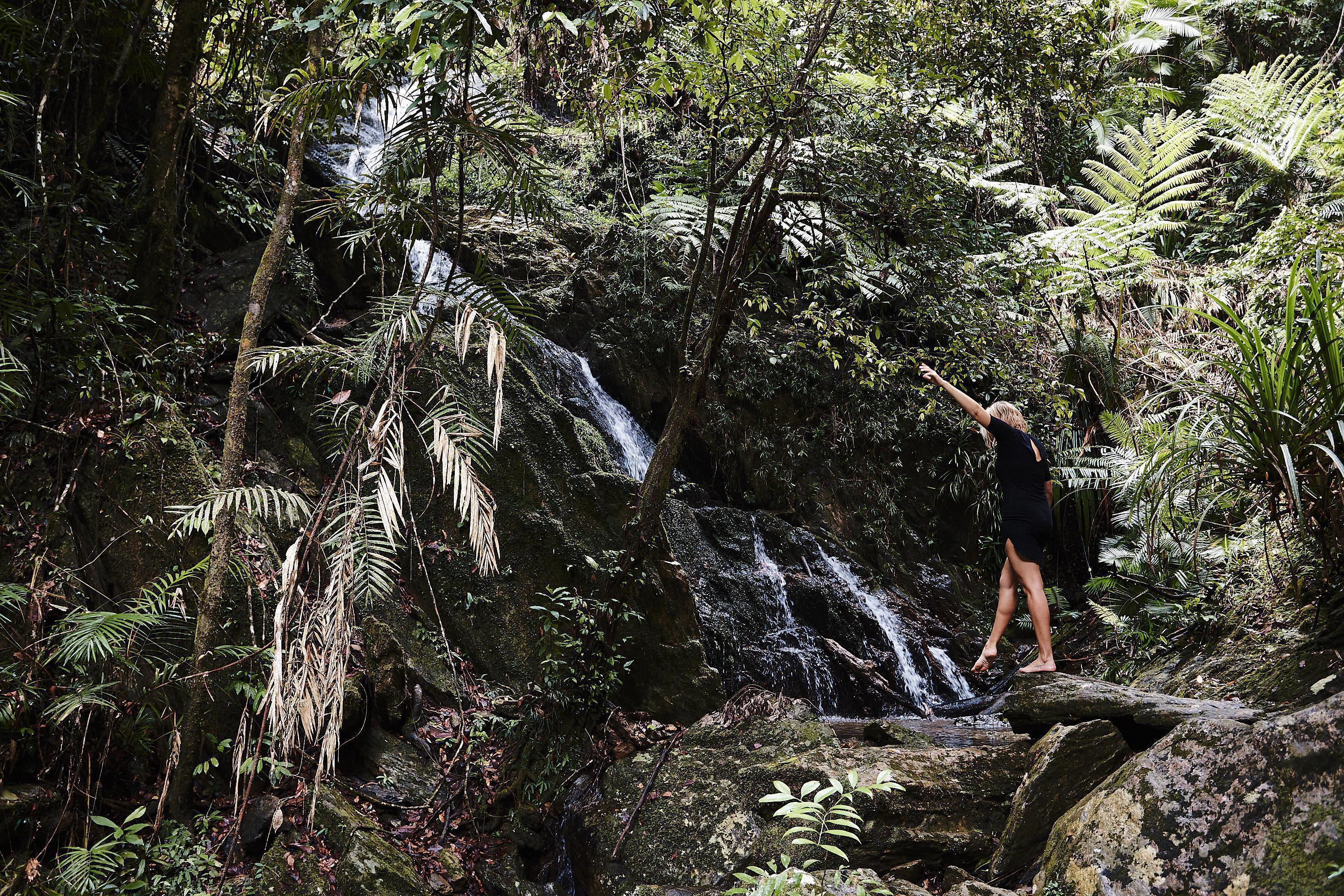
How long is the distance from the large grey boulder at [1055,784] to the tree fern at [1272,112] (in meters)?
8.45

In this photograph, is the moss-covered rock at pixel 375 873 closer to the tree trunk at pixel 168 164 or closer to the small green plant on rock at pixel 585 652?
the small green plant on rock at pixel 585 652

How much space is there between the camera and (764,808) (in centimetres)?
387

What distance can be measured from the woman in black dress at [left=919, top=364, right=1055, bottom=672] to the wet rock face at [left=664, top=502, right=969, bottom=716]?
2109 millimetres

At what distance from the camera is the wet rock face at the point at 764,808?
362 cm

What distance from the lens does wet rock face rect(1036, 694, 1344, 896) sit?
223 centimetres

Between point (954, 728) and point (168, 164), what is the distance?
22.6ft

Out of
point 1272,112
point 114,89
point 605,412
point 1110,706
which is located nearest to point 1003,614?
point 1110,706

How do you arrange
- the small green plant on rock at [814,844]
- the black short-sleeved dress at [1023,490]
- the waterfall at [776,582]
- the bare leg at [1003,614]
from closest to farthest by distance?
the small green plant on rock at [814,844] → the bare leg at [1003,614] → the black short-sleeved dress at [1023,490] → the waterfall at [776,582]

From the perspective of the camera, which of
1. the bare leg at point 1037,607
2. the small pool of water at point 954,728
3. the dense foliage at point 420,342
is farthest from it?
the small pool of water at point 954,728

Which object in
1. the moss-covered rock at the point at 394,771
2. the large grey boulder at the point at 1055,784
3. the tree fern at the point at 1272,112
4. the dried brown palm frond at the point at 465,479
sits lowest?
the moss-covered rock at the point at 394,771

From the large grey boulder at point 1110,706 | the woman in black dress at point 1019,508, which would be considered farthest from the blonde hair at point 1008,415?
the large grey boulder at point 1110,706

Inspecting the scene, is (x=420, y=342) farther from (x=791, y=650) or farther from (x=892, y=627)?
(x=892, y=627)

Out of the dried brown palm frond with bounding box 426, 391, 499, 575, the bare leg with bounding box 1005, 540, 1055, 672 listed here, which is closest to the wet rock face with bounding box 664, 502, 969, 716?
the bare leg with bounding box 1005, 540, 1055, 672

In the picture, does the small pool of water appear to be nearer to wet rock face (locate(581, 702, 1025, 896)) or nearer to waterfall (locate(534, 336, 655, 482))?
wet rock face (locate(581, 702, 1025, 896))
